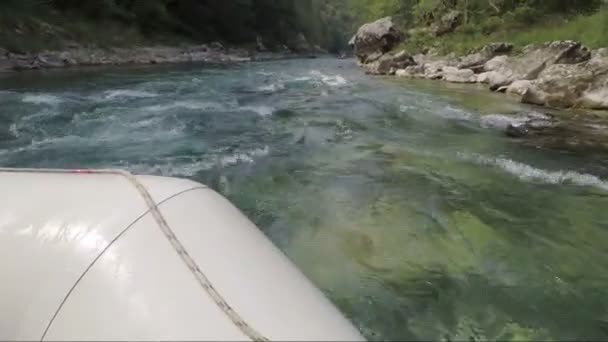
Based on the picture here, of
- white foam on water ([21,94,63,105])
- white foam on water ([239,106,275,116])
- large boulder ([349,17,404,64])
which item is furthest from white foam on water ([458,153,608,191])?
large boulder ([349,17,404,64])

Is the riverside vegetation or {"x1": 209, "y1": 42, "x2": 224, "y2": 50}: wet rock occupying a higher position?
the riverside vegetation

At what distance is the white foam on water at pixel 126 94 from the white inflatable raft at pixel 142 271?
28.5ft

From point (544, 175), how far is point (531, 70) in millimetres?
8535

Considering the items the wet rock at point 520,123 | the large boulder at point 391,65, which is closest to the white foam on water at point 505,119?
the wet rock at point 520,123

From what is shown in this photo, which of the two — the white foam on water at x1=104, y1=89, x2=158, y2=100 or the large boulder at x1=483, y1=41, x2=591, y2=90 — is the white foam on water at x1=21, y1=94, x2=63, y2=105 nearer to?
the white foam on water at x1=104, y1=89, x2=158, y2=100

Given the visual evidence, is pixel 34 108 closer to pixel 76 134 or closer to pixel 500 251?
pixel 76 134

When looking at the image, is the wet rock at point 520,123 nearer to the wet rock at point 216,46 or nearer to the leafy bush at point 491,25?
the leafy bush at point 491,25

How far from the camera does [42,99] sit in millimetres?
9531

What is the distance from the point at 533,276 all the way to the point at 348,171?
96.6 inches

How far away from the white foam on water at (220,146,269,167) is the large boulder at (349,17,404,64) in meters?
18.7

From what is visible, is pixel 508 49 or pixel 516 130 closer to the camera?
pixel 516 130

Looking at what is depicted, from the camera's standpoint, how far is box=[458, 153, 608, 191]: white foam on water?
15.7ft

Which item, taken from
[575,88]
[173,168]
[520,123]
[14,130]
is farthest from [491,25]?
[14,130]

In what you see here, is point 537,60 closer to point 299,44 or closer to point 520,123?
point 520,123
